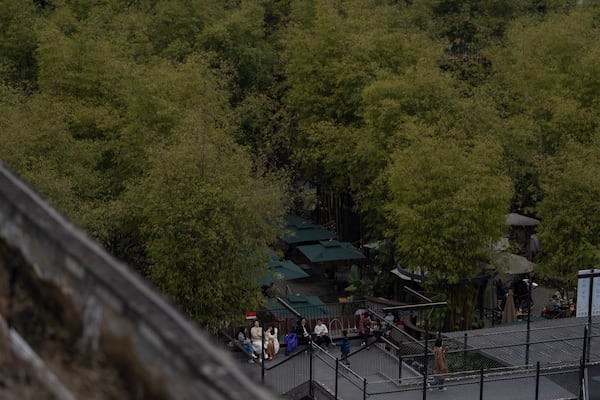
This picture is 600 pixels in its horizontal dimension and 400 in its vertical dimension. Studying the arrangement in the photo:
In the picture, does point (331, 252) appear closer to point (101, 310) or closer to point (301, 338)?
point (301, 338)

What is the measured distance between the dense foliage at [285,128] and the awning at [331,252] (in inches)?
49.2

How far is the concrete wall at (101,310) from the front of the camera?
6.38 m

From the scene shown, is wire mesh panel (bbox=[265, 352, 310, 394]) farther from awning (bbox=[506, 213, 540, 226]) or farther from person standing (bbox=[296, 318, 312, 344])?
awning (bbox=[506, 213, 540, 226])

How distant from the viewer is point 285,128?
42.3 meters

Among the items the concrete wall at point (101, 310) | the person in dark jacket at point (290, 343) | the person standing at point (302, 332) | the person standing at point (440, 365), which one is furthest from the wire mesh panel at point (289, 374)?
the concrete wall at point (101, 310)

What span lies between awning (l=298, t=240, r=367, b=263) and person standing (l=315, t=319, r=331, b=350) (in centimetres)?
808

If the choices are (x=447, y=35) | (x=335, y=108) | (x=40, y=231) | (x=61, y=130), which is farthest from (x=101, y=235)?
(x=447, y=35)

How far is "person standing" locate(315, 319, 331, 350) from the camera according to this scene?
2753 centimetres

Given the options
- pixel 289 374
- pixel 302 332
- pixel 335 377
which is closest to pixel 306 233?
pixel 302 332

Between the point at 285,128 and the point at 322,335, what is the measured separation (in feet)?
52.8

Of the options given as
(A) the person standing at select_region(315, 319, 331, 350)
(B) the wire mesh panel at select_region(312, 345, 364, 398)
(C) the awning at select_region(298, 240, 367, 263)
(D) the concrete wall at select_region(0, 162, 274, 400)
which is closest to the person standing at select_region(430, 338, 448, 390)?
(B) the wire mesh panel at select_region(312, 345, 364, 398)

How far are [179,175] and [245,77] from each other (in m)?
20.6

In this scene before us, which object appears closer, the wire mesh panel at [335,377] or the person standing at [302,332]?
the wire mesh panel at [335,377]

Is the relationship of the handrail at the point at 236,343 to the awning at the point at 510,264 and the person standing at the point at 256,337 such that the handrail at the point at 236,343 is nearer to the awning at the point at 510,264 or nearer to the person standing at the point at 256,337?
the person standing at the point at 256,337
